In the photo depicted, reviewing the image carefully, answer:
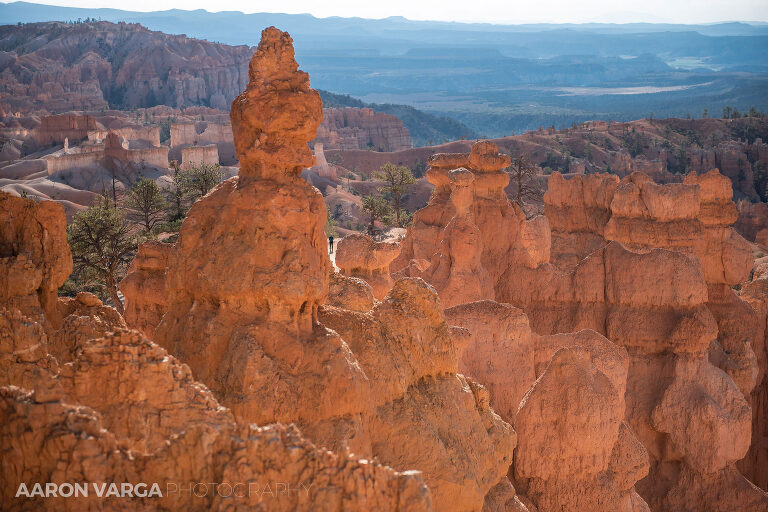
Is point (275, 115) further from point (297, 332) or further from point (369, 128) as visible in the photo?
point (369, 128)

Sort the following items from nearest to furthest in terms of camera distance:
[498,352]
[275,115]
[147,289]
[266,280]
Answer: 1. [266,280]
2. [275,115]
3. [147,289]
4. [498,352]

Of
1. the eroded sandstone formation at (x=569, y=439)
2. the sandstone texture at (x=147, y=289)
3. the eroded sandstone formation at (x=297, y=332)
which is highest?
the eroded sandstone formation at (x=297, y=332)

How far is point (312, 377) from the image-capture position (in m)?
4.92

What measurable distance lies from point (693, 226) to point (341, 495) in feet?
36.2

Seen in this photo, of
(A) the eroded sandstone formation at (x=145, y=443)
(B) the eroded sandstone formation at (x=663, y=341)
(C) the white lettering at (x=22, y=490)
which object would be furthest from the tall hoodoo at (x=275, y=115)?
(B) the eroded sandstone formation at (x=663, y=341)

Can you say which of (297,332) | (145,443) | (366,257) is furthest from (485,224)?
(145,443)

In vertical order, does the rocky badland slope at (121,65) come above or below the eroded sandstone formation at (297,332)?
below

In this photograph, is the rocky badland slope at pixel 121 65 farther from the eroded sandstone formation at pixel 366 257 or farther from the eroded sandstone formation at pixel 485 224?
the eroded sandstone formation at pixel 366 257

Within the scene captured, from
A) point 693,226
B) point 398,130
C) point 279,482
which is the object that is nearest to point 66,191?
point 693,226

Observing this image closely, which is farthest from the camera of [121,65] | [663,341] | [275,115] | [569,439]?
[121,65]

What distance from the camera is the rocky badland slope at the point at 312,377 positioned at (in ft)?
12.0

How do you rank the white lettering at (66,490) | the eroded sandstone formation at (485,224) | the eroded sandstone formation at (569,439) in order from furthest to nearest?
the eroded sandstone formation at (485,224)
the eroded sandstone formation at (569,439)
the white lettering at (66,490)

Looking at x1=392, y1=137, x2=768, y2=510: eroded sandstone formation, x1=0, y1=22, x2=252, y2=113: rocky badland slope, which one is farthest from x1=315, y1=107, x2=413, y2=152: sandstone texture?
x1=392, y1=137, x2=768, y2=510: eroded sandstone formation

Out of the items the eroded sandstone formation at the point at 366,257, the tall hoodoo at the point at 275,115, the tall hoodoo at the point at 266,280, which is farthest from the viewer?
the eroded sandstone formation at the point at 366,257
